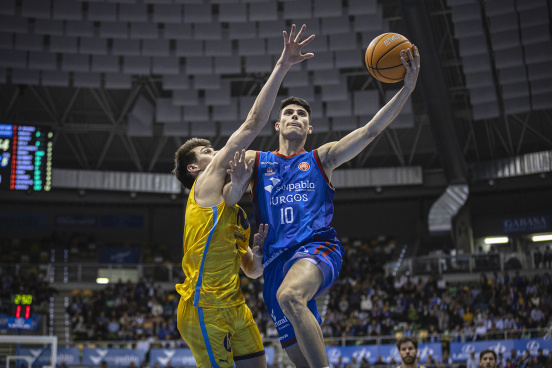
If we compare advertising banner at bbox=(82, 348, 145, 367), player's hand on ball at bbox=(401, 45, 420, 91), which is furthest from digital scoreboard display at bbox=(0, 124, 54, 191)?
player's hand on ball at bbox=(401, 45, 420, 91)

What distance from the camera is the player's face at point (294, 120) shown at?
5707mm

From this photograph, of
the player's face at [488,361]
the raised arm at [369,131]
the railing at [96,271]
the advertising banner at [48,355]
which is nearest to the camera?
the raised arm at [369,131]

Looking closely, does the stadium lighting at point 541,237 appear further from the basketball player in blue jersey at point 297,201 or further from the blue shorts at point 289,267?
the blue shorts at point 289,267

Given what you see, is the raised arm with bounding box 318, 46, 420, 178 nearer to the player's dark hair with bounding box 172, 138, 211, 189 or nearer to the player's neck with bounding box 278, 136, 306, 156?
the player's neck with bounding box 278, 136, 306, 156

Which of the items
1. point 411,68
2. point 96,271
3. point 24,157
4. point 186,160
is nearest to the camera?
point 411,68

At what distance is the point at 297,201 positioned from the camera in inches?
214

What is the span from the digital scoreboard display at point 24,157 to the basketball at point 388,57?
15.0 m

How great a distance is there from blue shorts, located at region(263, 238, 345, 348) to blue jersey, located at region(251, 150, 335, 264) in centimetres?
7

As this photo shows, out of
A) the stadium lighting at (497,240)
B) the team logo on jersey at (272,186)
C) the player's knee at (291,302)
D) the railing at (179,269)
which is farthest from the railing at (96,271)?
the player's knee at (291,302)

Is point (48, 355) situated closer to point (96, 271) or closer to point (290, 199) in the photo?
point (96, 271)

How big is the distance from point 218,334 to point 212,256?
63 cm

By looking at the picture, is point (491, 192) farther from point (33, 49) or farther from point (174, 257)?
point (33, 49)

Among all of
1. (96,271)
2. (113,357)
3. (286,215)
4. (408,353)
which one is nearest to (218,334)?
(286,215)

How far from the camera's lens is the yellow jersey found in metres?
5.19
